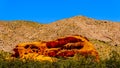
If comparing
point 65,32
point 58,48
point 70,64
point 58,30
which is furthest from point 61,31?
point 70,64

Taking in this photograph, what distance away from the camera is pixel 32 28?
293 feet

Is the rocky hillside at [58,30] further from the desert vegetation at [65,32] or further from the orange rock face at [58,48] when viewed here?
the orange rock face at [58,48]

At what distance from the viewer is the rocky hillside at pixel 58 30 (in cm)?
7756

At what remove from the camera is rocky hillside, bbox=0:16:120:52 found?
77.6 metres

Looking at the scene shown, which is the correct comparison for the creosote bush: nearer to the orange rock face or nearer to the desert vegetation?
the orange rock face

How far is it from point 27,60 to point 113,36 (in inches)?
2241

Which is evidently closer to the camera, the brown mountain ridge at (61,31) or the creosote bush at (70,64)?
the creosote bush at (70,64)

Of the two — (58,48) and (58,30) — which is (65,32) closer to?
(58,30)

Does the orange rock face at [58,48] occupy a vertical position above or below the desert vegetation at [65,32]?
below

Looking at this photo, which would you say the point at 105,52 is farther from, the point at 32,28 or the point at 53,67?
the point at 53,67

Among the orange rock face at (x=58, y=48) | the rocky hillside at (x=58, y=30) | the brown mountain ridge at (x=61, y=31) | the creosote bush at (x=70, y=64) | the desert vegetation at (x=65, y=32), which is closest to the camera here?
the creosote bush at (x=70, y=64)

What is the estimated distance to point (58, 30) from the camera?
3265 inches

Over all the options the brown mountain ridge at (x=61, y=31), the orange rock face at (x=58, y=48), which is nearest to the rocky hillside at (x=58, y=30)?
the brown mountain ridge at (x=61, y=31)

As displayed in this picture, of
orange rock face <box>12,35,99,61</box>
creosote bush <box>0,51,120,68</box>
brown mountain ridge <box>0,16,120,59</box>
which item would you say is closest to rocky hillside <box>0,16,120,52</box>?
brown mountain ridge <box>0,16,120,59</box>
